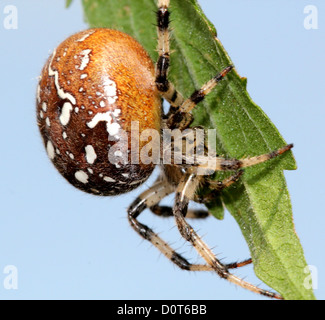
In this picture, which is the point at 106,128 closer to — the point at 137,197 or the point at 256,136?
the point at 256,136

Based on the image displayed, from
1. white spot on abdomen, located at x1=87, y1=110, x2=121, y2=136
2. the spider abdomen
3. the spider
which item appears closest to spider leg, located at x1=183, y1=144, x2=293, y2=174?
the spider

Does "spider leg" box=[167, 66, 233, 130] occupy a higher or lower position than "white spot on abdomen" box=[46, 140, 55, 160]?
higher

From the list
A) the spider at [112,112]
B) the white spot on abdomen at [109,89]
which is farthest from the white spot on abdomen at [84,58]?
the white spot on abdomen at [109,89]

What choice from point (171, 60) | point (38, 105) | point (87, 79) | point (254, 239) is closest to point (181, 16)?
point (171, 60)

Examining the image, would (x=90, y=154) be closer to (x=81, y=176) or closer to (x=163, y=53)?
(x=81, y=176)

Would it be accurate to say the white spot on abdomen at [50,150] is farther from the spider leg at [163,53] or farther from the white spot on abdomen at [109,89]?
the spider leg at [163,53]

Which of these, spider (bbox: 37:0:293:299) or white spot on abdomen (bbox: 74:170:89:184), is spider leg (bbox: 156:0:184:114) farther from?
white spot on abdomen (bbox: 74:170:89:184)
